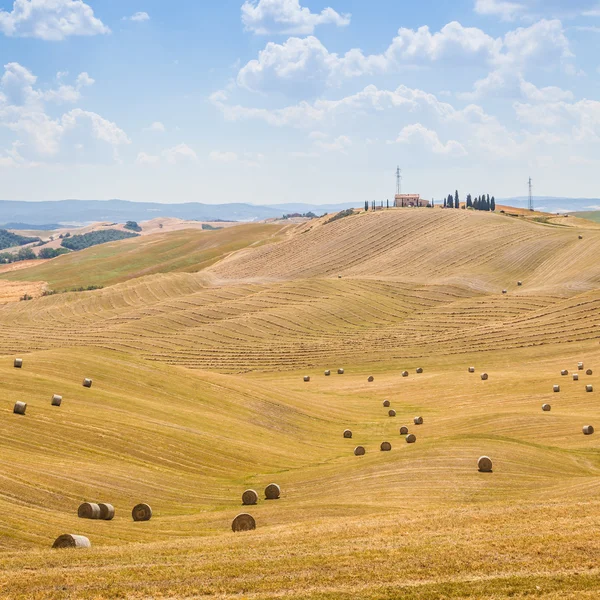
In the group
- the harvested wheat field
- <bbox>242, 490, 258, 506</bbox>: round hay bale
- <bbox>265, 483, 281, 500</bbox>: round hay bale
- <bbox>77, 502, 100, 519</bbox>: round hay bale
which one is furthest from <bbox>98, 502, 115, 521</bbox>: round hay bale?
<bbox>265, 483, 281, 500</bbox>: round hay bale

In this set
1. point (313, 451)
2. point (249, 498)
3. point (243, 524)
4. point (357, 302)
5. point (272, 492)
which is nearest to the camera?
point (243, 524)

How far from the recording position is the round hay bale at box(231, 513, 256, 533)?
29.5 m

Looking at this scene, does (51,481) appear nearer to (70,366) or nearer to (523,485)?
(523,485)

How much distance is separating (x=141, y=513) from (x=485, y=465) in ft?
50.8

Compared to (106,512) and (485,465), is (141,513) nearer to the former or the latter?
(106,512)

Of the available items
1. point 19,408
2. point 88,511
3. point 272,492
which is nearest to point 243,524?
point 88,511

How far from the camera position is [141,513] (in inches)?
1265

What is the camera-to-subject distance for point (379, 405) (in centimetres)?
7275

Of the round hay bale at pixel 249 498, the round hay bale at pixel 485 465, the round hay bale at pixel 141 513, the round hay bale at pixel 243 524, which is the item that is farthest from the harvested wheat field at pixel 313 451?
the round hay bale at pixel 141 513

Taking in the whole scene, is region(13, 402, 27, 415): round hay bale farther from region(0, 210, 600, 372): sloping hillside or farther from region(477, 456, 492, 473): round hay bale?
region(0, 210, 600, 372): sloping hillside

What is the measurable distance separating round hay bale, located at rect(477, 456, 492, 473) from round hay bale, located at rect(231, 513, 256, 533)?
1350 centimetres

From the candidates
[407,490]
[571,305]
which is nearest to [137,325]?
[571,305]

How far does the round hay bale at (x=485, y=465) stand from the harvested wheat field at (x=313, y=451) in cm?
49

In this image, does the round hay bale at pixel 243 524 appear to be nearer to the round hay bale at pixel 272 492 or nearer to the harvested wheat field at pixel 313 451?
the harvested wheat field at pixel 313 451
